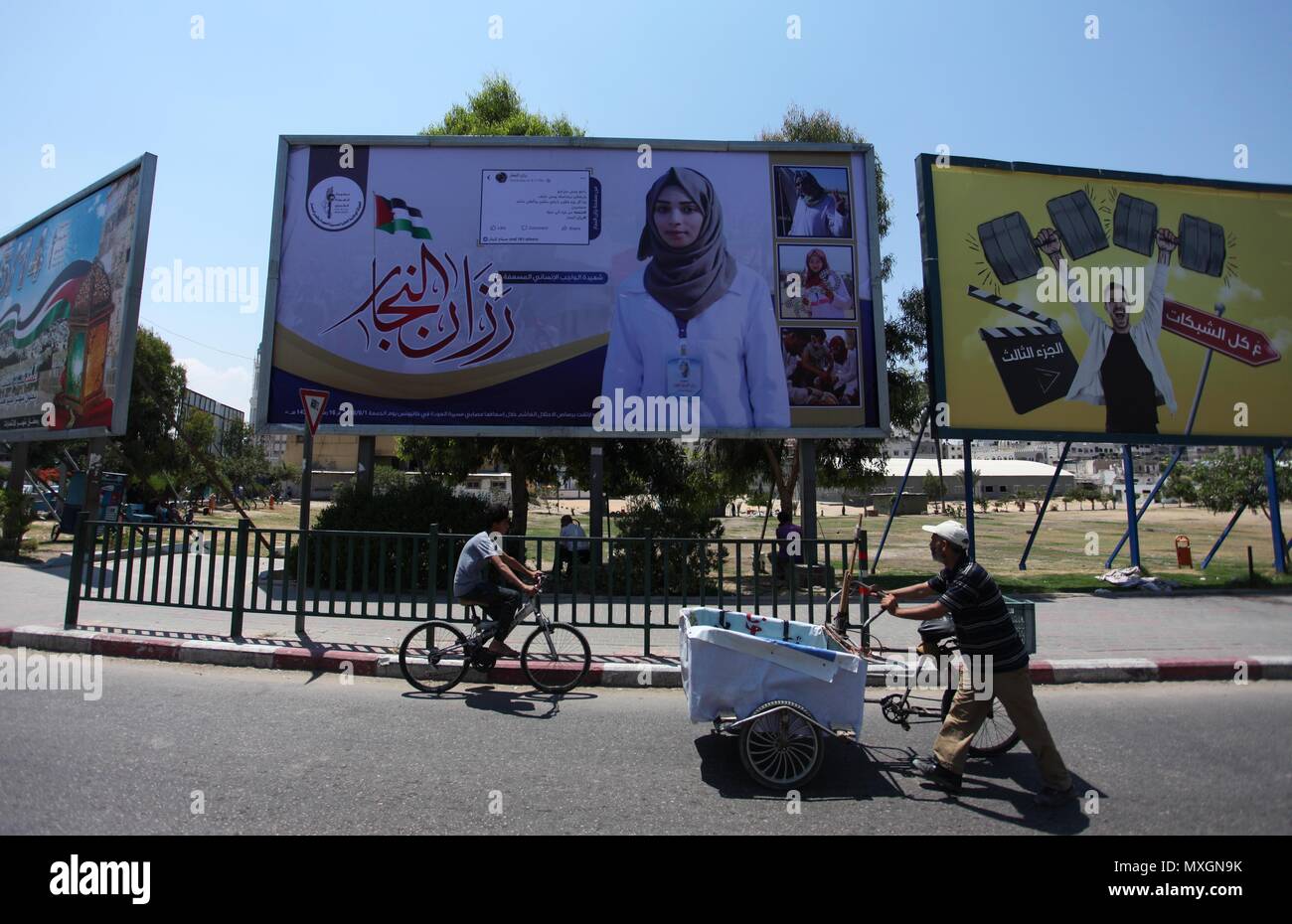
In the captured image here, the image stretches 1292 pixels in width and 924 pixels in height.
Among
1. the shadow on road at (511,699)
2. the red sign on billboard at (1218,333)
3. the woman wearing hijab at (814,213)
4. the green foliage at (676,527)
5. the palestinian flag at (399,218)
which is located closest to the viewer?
the shadow on road at (511,699)

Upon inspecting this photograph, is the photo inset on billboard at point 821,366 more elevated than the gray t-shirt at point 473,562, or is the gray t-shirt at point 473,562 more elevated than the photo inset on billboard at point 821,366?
the photo inset on billboard at point 821,366

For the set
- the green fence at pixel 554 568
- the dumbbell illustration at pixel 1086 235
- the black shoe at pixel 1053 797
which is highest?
the dumbbell illustration at pixel 1086 235

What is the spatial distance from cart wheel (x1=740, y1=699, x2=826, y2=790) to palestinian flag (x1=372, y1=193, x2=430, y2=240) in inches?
508

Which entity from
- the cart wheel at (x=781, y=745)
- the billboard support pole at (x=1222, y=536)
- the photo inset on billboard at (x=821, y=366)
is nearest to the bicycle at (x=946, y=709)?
the cart wheel at (x=781, y=745)

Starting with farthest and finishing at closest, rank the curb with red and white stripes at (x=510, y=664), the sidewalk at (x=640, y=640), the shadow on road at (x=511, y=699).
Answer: the sidewalk at (x=640, y=640)
the curb with red and white stripes at (x=510, y=664)
the shadow on road at (x=511, y=699)

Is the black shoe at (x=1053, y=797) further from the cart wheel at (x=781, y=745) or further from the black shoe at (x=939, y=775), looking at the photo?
the cart wheel at (x=781, y=745)

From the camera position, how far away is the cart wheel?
4516 millimetres

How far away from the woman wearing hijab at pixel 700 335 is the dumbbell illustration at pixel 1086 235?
499cm

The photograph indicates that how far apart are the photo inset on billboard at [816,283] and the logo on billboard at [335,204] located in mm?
8655

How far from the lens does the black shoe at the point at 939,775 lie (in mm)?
4414

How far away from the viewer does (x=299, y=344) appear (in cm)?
1441

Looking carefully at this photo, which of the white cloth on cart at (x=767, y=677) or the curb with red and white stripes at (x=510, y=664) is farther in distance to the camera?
the curb with red and white stripes at (x=510, y=664)
